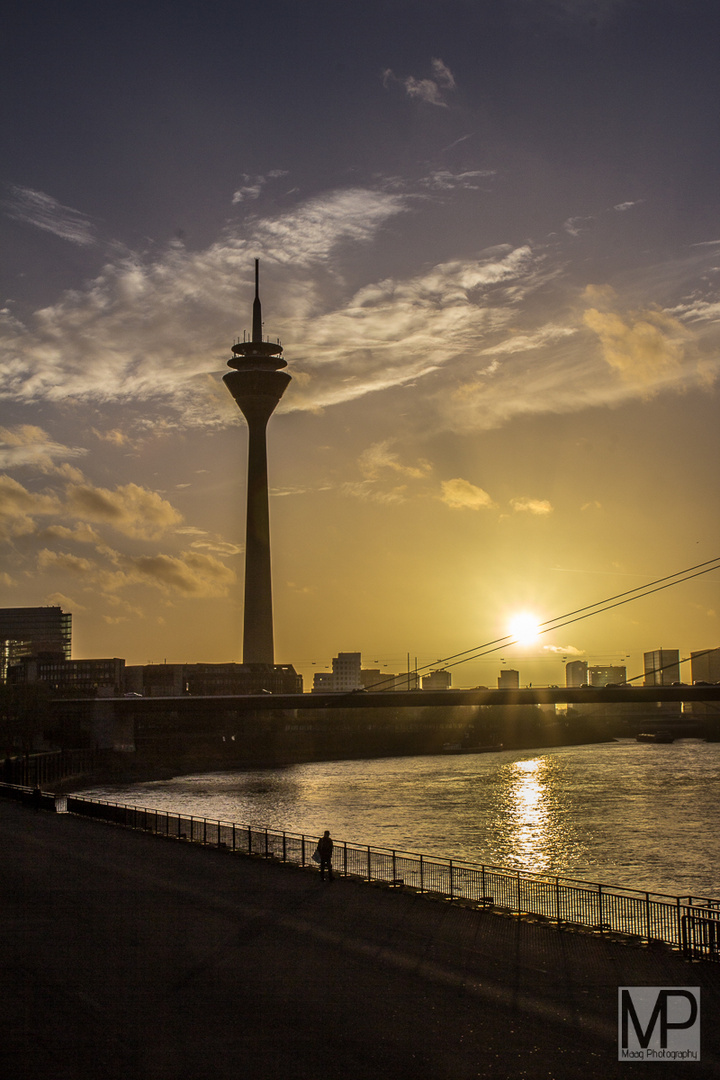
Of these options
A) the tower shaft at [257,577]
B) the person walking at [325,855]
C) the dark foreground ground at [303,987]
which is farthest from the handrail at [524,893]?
the tower shaft at [257,577]

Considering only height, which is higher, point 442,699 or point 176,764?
point 442,699

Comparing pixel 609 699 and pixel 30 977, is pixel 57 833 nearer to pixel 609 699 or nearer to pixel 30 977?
pixel 30 977

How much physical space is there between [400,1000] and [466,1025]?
54.0 inches

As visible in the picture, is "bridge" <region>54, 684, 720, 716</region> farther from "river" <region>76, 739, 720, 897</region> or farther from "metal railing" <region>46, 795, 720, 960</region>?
"metal railing" <region>46, 795, 720, 960</region>

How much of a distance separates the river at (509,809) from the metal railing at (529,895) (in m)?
8.49

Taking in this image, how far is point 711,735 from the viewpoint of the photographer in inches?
7505

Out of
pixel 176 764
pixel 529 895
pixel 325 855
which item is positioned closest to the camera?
pixel 325 855

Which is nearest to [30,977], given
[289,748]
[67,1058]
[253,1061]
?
[67,1058]

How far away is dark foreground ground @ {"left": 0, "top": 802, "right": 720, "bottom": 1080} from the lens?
1229 centimetres

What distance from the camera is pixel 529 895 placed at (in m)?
24.0

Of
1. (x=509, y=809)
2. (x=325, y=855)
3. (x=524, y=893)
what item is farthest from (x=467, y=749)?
(x=325, y=855)

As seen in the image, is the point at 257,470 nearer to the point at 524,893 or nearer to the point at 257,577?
the point at 257,577

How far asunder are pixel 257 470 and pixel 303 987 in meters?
167

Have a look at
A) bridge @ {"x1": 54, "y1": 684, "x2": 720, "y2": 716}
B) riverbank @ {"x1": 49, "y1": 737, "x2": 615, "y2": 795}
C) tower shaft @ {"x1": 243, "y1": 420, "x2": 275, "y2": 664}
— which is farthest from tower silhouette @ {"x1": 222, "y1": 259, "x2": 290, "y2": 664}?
bridge @ {"x1": 54, "y1": 684, "x2": 720, "y2": 716}
